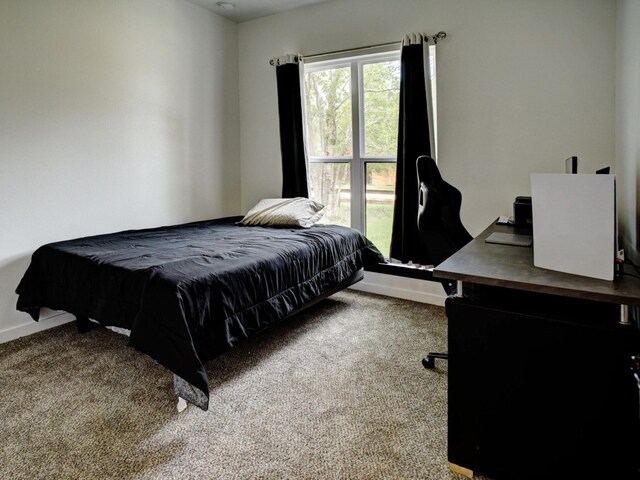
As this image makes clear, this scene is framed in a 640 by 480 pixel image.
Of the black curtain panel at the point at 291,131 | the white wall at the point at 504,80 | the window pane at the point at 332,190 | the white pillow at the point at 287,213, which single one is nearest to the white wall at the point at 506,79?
the white wall at the point at 504,80

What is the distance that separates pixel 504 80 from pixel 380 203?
137cm

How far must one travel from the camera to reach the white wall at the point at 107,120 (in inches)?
106

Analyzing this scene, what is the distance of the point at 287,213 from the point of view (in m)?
3.53

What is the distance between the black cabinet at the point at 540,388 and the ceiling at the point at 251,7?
11.0ft

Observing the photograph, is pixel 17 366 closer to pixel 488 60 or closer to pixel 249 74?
pixel 249 74

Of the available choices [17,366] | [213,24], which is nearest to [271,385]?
[17,366]

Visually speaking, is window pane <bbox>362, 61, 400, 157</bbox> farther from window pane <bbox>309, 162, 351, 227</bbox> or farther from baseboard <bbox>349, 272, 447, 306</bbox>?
baseboard <bbox>349, 272, 447, 306</bbox>

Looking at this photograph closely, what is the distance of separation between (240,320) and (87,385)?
2.88 ft

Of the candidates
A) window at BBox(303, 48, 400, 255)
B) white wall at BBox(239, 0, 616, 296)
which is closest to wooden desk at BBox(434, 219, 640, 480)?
white wall at BBox(239, 0, 616, 296)

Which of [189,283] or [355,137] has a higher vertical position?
[355,137]

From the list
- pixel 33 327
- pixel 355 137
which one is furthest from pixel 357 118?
pixel 33 327

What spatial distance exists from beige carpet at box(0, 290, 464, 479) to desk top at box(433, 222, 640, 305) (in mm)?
761

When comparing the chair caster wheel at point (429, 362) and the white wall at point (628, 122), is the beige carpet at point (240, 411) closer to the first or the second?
the chair caster wheel at point (429, 362)

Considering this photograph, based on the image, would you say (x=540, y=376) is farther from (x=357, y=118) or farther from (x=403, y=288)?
(x=357, y=118)
